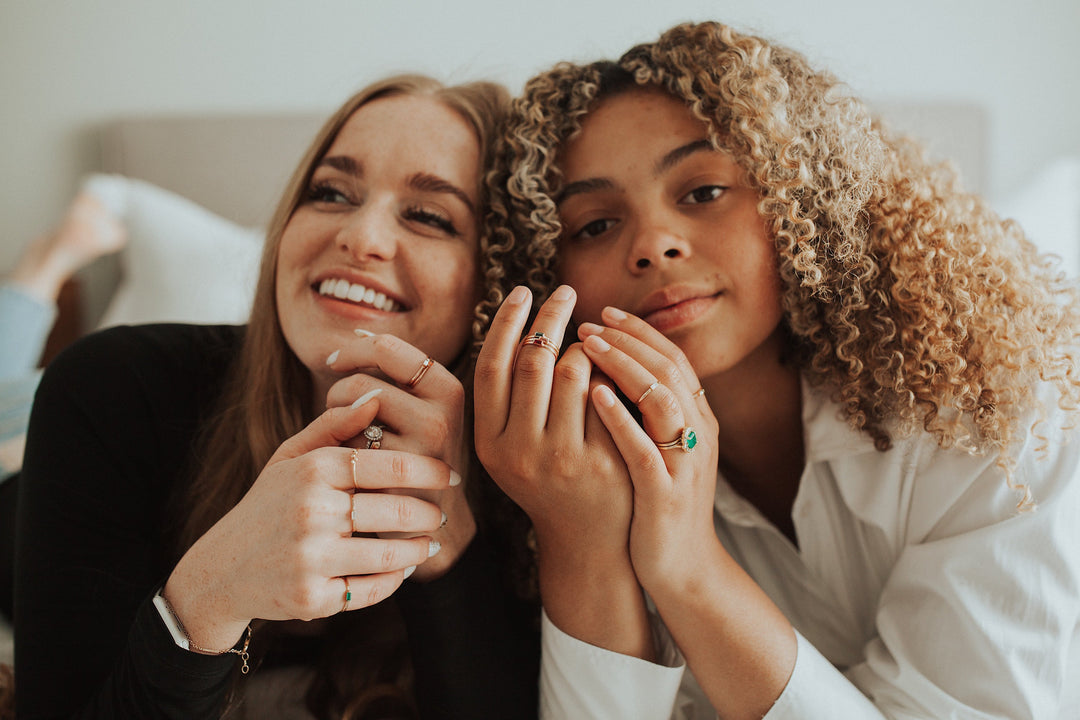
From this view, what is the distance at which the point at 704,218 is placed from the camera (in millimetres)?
1020

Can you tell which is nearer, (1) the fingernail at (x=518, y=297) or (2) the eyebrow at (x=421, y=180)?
(1) the fingernail at (x=518, y=297)

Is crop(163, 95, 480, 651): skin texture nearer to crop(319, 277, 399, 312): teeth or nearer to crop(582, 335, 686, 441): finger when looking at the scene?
crop(319, 277, 399, 312): teeth

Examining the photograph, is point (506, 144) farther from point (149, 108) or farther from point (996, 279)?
point (149, 108)

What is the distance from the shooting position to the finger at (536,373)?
0.87 meters

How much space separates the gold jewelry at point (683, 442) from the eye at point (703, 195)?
1.10 ft

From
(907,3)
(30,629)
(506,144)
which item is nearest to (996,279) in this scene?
(506,144)

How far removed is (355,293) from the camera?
1062mm

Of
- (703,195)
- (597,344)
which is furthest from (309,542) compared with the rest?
(703,195)

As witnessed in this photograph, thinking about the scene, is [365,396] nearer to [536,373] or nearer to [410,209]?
[536,373]

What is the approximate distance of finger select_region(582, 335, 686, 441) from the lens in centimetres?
88

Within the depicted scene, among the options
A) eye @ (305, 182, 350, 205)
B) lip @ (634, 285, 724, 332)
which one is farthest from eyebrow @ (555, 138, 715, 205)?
eye @ (305, 182, 350, 205)

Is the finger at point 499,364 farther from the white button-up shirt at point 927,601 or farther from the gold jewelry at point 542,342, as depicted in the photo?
the white button-up shirt at point 927,601

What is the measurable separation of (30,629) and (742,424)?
1063 mm

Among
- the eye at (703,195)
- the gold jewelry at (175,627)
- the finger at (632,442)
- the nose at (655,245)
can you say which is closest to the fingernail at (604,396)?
the finger at (632,442)
